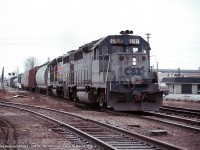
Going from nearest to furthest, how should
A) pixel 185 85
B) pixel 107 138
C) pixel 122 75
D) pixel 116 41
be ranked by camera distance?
pixel 107 138 < pixel 122 75 < pixel 116 41 < pixel 185 85

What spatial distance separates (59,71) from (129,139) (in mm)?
22317

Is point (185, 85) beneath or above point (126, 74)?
beneath

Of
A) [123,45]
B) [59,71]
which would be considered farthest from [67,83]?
[123,45]

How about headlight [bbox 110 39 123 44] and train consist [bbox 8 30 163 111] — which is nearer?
train consist [bbox 8 30 163 111]

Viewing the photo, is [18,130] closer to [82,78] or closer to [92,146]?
[92,146]

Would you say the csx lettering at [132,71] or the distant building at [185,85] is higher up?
the csx lettering at [132,71]

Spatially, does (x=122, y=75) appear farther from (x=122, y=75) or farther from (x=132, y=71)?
(x=132, y=71)

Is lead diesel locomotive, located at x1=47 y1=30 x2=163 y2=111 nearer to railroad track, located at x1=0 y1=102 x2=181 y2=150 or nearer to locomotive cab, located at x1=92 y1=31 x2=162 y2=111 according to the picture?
locomotive cab, located at x1=92 y1=31 x2=162 y2=111

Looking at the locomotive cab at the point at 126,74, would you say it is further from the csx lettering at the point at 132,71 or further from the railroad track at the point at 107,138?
the railroad track at the point at 107,138

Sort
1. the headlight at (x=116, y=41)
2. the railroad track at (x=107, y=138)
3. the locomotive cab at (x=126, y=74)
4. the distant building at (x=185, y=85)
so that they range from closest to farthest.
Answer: the railroad track at (x=107, y=138) < the locomotive cab at (x=126, y=74) < the headlight at (x=116, y=41) < the distant building at (x=185, y=85)

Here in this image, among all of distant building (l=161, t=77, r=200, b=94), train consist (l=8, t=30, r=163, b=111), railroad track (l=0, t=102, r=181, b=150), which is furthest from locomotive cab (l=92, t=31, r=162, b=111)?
distant building (l=161, t=77, r=200, b=94)

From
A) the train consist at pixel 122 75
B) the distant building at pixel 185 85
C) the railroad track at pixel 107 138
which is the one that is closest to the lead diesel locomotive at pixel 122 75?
the train consist at pixel 122 75

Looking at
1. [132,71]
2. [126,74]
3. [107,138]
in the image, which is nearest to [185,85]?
[132,71]

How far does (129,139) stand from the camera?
29.3 ft
